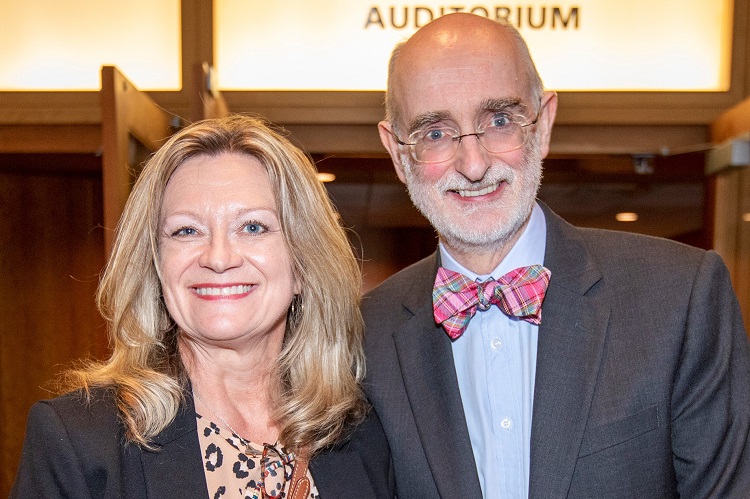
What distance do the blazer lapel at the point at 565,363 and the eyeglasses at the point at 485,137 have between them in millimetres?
290

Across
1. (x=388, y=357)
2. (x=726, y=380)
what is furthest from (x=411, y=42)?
(x=726, y=380)

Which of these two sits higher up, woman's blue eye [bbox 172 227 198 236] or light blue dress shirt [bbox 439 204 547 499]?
woman's blue eye [bbox 172 227 198 236]

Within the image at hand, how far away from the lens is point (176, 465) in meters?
1.83

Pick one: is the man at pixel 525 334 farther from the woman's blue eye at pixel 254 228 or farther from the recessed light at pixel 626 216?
the recessed light at pixel 626 216

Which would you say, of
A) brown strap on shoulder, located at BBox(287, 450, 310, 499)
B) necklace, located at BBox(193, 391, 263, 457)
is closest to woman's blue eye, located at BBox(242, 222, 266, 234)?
necklace, located at BBox(193, 391, 263, 457)

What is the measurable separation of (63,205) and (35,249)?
261mm

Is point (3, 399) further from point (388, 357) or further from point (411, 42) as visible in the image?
point (411, 42)

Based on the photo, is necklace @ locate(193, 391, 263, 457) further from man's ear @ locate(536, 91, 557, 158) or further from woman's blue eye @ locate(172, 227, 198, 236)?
man's ear @ locate(536, 91, 557, 158)

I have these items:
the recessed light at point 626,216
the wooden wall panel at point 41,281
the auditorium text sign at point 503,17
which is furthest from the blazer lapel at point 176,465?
the recessed light at point 626,216

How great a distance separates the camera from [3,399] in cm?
433

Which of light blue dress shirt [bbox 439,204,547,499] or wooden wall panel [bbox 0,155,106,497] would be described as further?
wooden wall panel [bbox 0,155,106,497]

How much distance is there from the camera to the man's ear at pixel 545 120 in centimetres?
216

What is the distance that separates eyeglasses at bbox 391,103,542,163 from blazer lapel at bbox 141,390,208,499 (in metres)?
0.86

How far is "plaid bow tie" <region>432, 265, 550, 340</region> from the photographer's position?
200 centimetres
